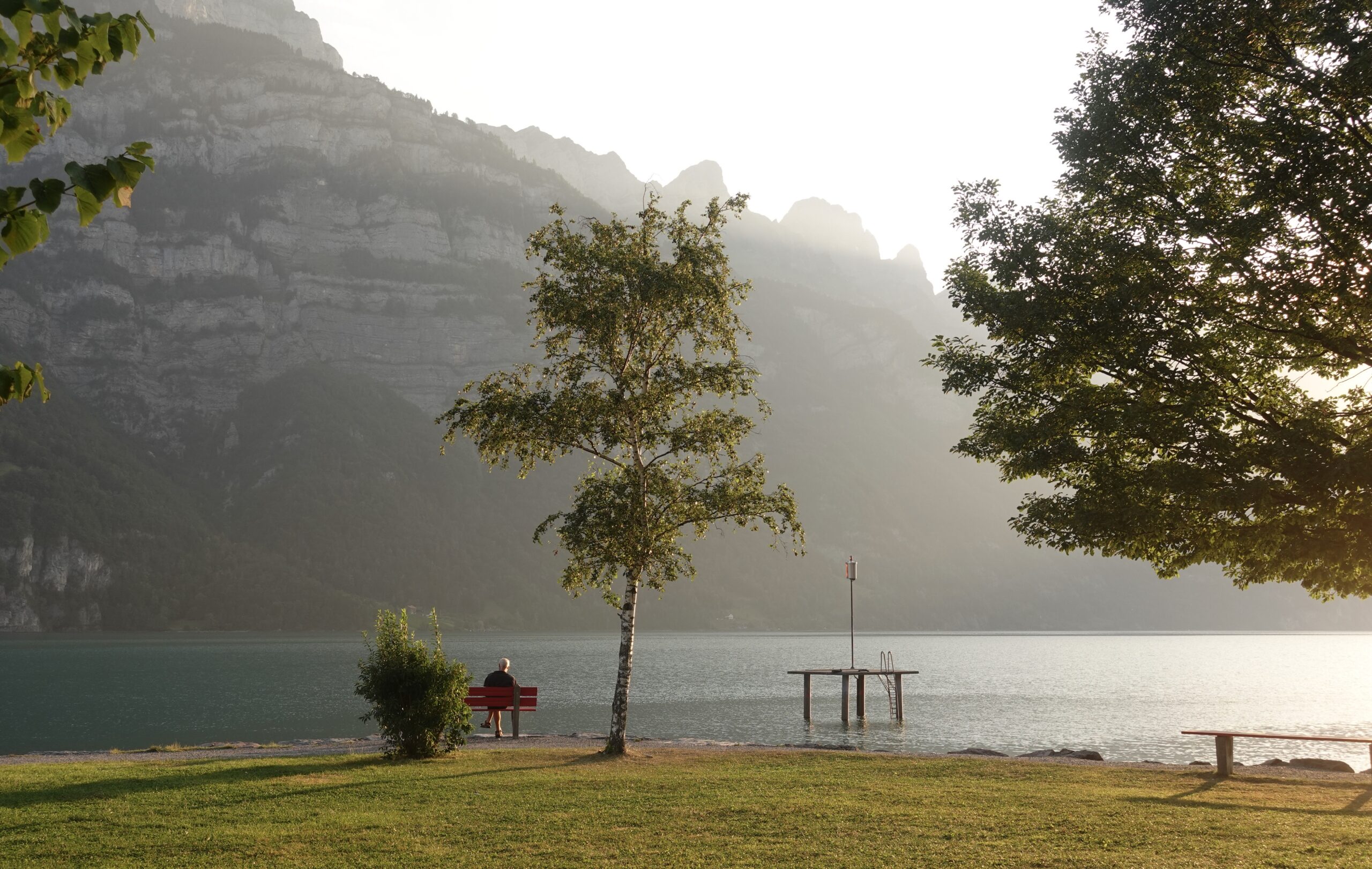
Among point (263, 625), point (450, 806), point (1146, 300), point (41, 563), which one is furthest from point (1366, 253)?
point (41, 563)

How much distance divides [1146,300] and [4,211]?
15606 mm

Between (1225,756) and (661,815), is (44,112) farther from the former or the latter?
(1225,756)

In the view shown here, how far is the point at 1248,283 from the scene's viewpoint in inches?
566

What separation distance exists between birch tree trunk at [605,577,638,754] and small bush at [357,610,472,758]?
321cm

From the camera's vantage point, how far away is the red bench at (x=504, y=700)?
2347cm

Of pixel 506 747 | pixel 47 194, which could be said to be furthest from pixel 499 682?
pixel 47 194

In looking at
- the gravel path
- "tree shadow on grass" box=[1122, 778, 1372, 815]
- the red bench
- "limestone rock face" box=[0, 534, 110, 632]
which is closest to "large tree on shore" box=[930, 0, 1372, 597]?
"tree shadow on grass" box=[1122, 778, 1372, 815]

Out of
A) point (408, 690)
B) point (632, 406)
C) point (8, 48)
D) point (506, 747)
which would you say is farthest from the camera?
point (506, 747)

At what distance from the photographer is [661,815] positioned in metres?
12.8

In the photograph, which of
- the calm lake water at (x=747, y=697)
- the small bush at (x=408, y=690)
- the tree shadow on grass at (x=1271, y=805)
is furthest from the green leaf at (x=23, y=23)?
the calm lake water at (x=747, y=697)

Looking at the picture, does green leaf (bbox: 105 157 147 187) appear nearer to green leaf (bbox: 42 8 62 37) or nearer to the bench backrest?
green leaf (bbox: 42 8 62 37)

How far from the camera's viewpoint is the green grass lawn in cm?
1034

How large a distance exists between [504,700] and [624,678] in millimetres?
5131

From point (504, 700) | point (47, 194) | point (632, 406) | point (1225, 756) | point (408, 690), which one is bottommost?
point (1225, 756)
